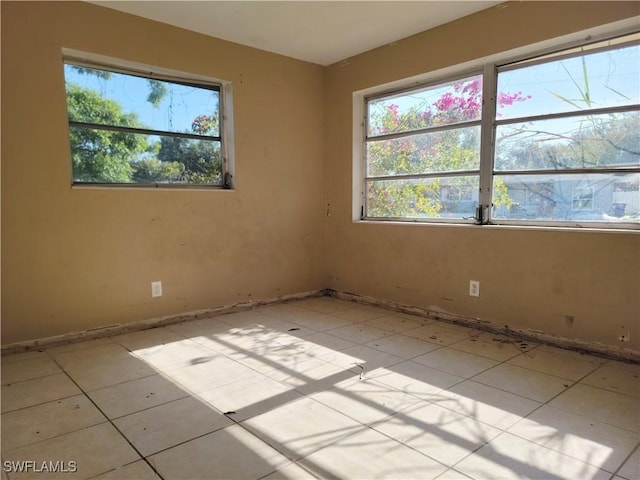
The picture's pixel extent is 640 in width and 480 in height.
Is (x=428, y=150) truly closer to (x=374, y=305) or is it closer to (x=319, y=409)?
(x=374, y=305)

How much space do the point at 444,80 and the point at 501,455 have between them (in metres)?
2.96

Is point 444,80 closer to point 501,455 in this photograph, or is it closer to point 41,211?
point 501,455

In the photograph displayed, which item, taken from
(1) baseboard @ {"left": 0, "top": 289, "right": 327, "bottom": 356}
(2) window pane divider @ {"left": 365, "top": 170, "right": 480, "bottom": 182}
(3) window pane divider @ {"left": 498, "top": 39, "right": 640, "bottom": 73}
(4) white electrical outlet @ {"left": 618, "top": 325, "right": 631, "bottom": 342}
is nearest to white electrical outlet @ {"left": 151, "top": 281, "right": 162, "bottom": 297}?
(1) baseboard @ {"left": 0, "top": 289, "right": 327, "bottom": 356}

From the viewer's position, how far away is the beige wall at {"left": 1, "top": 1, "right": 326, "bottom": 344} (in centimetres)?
274

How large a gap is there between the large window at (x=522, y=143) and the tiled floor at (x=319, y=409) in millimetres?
1059

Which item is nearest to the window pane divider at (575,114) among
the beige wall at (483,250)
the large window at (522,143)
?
the large window at (522,143)

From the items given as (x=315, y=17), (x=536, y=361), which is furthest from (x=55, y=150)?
(x=536, y=361)

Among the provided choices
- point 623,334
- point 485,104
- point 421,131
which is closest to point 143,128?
point 421,131

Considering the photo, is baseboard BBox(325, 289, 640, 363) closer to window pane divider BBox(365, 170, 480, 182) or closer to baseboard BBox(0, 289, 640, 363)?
baseboard BBox(0, 289, 640, 363)

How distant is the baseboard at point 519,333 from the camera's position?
8.49ft

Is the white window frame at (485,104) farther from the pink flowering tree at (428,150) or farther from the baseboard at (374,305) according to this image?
the baseboard at (374,305)

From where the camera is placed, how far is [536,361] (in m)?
2.58

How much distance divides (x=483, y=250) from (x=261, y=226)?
6.81 ft

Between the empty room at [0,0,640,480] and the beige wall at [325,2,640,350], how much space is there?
0.7 inches
